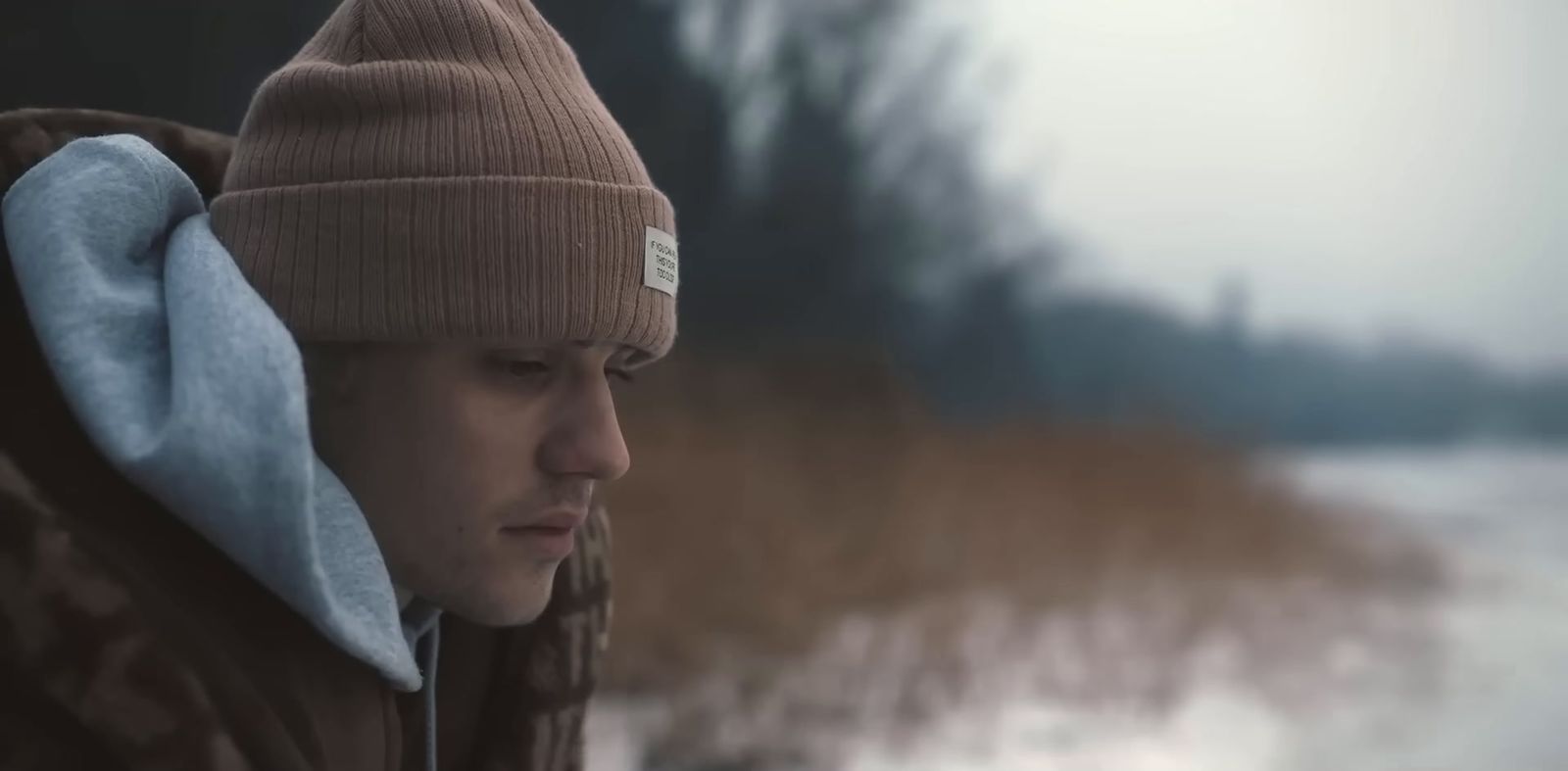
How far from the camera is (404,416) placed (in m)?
0.53

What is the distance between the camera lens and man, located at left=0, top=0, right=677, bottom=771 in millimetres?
436

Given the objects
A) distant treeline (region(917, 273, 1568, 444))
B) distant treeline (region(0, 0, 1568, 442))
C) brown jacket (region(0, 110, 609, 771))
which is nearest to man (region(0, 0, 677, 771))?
brown jacket (region(0, 110, 609, 771))

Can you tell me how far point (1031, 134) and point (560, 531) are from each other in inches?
35.2

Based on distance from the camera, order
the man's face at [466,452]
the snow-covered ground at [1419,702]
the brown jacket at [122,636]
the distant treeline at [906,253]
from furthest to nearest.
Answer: the snow-covered ground at [1419,702] → the distant treeline at [906,253] → the man's face at [466,452] → the brown jacket at [122,636]

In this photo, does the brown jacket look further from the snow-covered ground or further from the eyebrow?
the snow-covered ground

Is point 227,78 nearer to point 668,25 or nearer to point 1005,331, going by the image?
point 668,25

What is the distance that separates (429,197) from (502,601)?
0.18 metres

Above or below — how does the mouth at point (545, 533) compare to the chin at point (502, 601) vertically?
above

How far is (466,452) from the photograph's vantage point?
53cm

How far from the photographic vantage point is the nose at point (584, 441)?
541 mm

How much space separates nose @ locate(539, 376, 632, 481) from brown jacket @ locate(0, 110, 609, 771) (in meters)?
0.12

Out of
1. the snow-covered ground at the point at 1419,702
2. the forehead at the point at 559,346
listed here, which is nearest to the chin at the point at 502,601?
the forehead at the point at 559,346

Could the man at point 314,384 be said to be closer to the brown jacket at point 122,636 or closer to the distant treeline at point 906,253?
the brown jacket at point 122,636

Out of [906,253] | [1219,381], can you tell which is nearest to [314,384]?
[906,253]
